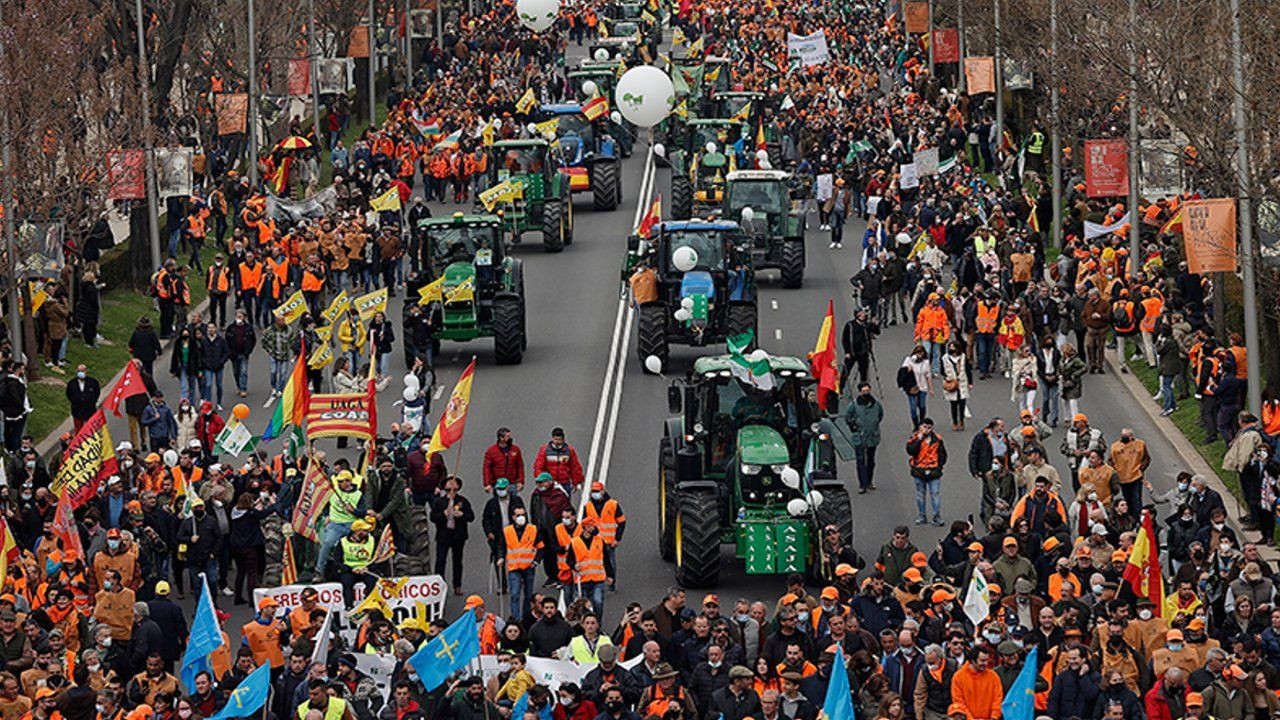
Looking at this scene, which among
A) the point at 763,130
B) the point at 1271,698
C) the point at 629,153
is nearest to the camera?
the point at 1271,698

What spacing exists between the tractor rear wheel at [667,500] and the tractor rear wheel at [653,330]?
968cm

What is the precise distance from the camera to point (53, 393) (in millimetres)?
42406

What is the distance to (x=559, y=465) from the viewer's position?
1282 inches

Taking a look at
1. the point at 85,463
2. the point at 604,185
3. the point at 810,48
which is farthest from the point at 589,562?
the point at 810,48

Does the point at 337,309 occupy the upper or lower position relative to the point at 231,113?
lower

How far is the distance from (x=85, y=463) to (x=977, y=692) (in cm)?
1212

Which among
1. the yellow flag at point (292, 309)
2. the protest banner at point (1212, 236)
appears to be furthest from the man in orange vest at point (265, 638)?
the protest banner at point (1212, 236)

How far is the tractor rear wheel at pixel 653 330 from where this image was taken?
138ft

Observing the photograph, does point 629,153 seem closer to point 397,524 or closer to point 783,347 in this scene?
point 783,347

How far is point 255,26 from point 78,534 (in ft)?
109

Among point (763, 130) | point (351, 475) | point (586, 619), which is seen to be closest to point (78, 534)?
point (351, 475)

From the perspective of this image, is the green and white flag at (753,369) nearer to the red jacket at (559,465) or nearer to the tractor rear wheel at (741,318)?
the red jacket at (559,465)

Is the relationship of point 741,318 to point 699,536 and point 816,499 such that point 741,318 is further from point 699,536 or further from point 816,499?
point 816,499

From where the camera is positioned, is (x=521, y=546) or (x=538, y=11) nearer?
(x=521, y=546)
